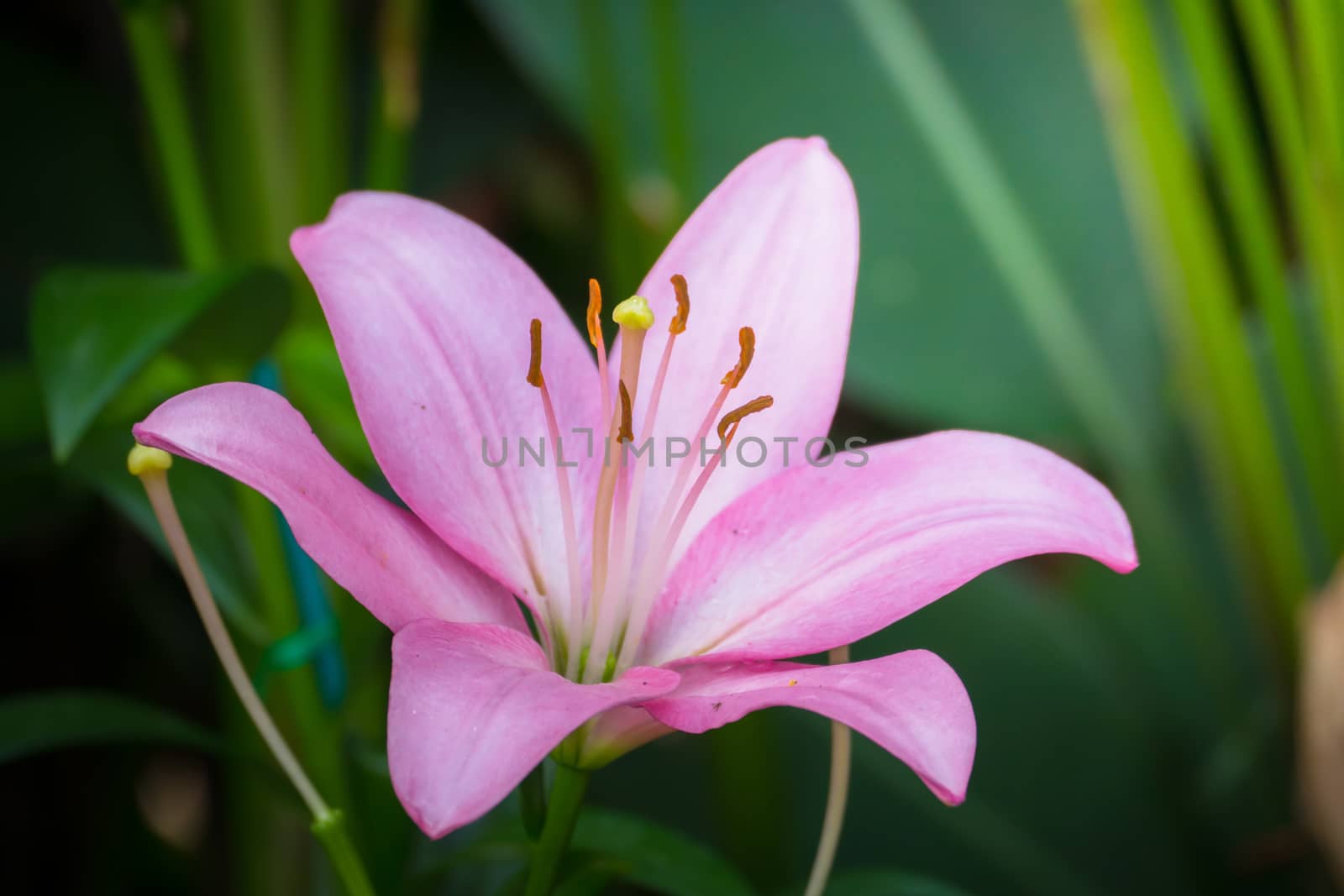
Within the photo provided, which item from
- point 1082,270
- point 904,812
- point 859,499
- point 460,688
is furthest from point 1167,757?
point 460,688

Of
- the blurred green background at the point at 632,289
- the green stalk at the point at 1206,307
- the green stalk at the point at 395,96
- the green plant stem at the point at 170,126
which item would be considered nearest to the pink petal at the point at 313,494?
the blurred green background at the point at 632,289

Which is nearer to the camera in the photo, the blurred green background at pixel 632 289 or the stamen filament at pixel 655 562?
the stamen filament at pixel 655 562

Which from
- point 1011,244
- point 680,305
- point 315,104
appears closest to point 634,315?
point 680,305

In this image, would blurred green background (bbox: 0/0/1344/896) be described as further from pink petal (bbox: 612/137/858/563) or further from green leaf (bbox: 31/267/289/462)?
pink petal (bbox: 612/137/858/563)

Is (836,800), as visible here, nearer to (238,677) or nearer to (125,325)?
(238,677)

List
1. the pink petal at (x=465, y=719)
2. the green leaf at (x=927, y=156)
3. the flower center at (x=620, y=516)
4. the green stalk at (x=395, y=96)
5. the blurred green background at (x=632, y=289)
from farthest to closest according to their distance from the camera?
1. the green leaf at (x=927, y=156)
2. the green stalk at (x=395, y=96)
3. the blurred green background at (x=632, y=289)
4. the flower center at (x=620, y=516)
5. the pink petal at (x=465, y=719)

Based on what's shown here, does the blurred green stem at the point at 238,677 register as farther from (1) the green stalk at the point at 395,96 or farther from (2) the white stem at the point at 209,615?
(1) the green stalk at the point at 395,96

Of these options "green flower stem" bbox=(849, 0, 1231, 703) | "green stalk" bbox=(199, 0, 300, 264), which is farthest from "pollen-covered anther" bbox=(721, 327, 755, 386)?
"green flower stem" bbox=(849, 0, 1231, 703)

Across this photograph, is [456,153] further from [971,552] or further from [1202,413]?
[971,552]
